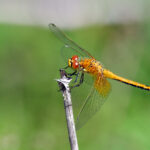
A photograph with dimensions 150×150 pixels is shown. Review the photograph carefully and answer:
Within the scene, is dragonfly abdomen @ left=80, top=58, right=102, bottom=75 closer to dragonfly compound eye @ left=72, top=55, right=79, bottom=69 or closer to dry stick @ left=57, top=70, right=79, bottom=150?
dragonfly compound eye @ left=72, top=55, right=79, bottom=69

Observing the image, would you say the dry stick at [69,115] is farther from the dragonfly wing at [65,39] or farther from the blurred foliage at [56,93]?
the blurred foliage at [56,93]

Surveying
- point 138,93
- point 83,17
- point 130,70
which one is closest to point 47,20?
point 83,17

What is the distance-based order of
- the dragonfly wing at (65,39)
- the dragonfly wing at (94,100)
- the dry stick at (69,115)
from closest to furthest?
the dry stick at (69,115), the dragonfly wing at (94,100), the dragonfly wing at (65,39)

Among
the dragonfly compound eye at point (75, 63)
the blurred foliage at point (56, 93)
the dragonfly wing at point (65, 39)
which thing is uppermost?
the dragonfly wing at point (65, 39)

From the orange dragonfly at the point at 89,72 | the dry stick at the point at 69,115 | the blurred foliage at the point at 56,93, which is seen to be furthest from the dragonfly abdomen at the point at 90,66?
the dry stick at the point at 69,115

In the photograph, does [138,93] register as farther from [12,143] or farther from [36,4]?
[36,4]

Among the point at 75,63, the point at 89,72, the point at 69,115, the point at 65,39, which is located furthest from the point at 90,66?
the point at 69,115
